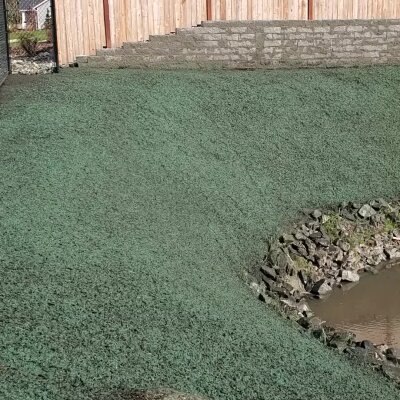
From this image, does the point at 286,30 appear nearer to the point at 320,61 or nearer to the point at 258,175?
the point at 320,61

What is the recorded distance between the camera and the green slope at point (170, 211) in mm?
5992

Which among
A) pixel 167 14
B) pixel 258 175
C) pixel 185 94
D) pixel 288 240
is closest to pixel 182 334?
pixel 288 240

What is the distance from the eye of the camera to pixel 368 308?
919cm

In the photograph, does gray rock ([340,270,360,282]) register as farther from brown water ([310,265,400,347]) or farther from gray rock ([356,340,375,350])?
gray rock ([356,340,375,350])

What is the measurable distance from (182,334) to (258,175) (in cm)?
489

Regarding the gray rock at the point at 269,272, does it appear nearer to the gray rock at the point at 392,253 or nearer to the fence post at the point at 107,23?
the gray rock at the point at 392,253

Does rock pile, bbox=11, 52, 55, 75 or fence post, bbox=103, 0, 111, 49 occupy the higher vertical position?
fence post, bbox=103, 0, 111, 49

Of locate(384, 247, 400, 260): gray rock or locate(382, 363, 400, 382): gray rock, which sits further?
locate(384, 247, 400, 260): gray rock

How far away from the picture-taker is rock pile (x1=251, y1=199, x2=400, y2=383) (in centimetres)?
855

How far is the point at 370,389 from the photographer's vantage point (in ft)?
20.2

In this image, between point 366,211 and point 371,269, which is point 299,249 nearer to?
point 371,269

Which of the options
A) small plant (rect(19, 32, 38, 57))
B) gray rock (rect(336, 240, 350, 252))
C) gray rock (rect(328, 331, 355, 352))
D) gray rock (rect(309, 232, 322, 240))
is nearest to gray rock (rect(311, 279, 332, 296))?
gray rock (rect(309, 232, 322, 240))

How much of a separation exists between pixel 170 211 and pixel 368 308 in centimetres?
282

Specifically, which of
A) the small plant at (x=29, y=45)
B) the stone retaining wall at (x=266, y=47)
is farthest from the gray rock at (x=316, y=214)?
the small plant at (x=29, y=45)
